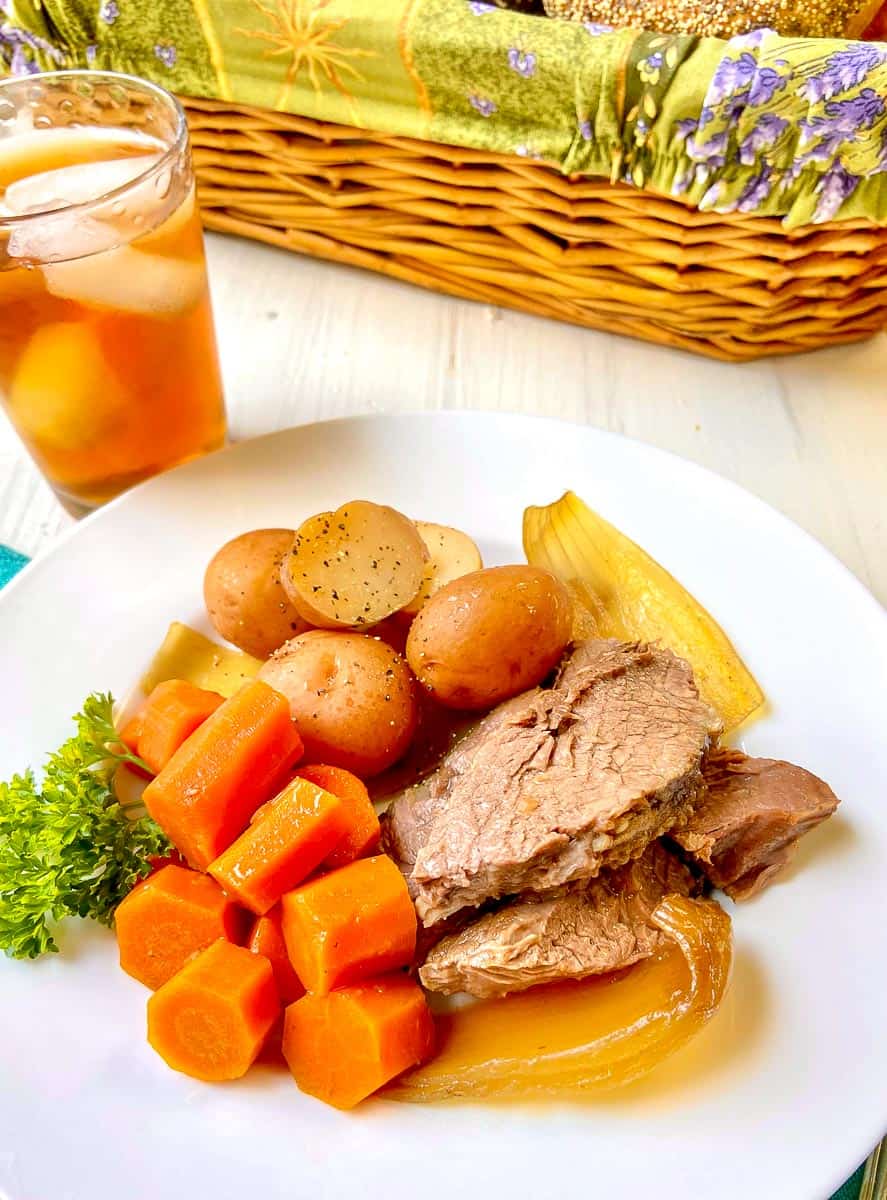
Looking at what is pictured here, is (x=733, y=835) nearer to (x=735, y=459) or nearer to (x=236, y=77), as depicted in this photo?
(x=735, y=459)

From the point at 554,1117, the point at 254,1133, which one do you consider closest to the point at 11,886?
the point at 254,1133

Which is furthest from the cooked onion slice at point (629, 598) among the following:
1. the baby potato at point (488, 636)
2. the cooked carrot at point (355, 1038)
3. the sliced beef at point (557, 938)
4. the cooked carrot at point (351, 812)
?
the cooked carrot at point (355, 1038)

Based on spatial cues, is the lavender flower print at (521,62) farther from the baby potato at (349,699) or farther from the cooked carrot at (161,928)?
the cooked carrot at (161,928)

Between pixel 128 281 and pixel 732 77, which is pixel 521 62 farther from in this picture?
pixel 128 281

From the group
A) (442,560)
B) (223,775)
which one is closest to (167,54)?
(442,560)

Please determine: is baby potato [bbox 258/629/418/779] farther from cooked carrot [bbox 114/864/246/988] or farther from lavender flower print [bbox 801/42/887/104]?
lavender flower print [bbox 801/42/887/104]
